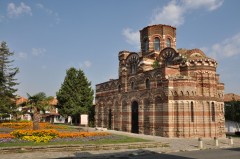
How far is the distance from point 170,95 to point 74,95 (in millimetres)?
25473

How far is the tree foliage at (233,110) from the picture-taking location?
38375 mm

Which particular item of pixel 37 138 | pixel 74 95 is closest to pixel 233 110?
pixel 74 95

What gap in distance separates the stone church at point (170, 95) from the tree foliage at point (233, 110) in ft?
21.6

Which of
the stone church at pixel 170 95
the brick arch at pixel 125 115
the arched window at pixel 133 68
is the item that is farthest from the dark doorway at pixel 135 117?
the arched window at pixel 133 68

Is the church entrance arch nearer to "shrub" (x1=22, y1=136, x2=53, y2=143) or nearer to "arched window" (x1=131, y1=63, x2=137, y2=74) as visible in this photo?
"arched window" (x1=131, y1=63, x2=137, y2=74)

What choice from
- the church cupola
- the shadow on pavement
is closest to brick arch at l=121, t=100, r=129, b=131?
the church cupola

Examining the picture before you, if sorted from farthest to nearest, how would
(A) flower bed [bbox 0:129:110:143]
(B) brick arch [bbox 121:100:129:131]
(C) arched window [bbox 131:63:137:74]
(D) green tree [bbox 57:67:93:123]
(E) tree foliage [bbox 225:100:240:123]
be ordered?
(D) green tree [bbox 57:67:93:123]
(E) tree foliage [bbox 225:100:240:123]
(C) arched window [bbox 131:63:137:74]
(B) brick arch [bbox 121:100:129:131]
(A) flower bed [bbox 0:129:110:143]

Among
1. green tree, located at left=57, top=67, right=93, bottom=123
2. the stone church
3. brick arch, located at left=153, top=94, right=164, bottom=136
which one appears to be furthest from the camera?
green tree, located at left=57, top=67, right=93, bottom=123

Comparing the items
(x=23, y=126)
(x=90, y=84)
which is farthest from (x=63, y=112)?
(x=23, y=126)

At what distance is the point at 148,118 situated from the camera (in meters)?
32.9

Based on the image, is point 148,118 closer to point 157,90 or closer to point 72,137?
point 157,90

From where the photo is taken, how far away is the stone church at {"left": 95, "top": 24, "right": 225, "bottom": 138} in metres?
29.5

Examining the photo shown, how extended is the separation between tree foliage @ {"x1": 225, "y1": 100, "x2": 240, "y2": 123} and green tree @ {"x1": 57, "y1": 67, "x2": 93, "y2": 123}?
25.4 meters

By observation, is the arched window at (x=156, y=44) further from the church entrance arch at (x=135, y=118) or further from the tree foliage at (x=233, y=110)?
the tree foliage at (x=233, y=110)
